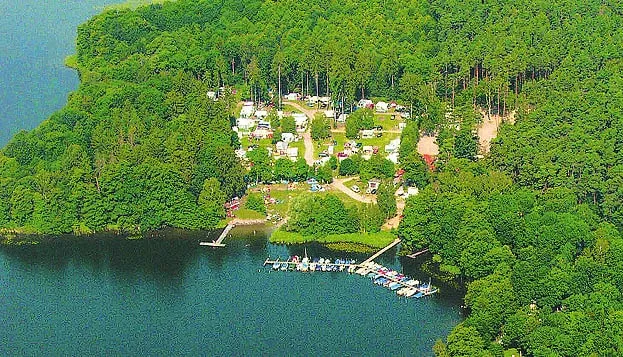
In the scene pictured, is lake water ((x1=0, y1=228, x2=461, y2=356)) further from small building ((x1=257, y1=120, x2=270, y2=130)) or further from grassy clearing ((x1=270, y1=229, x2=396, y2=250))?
small building ((x1=257, y1=120, x2=270, y2=130))

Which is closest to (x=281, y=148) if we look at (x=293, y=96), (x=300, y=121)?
(x=300, y=121)

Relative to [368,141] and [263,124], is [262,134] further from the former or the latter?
[368,141]

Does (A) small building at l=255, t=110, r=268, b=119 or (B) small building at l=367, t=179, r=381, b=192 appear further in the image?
(A) small building at l=255, t=110, r=268, b=119

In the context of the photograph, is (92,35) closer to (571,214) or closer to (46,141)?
(46,141)

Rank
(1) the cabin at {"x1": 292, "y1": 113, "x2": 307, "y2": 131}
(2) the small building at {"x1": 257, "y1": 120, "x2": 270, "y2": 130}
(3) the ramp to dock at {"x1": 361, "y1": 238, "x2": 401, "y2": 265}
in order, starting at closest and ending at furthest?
(3) the ramp to dock at {"x1": 361, "y1": 238, "x2": 401, "y2": 265}, (2) the small building at {"x1": 257, "y1": 120, "x2": 270, "y2": 130}, (1) the cabin at {"x1": 292, "y1": 113, "x2": 307, "y2": 131}

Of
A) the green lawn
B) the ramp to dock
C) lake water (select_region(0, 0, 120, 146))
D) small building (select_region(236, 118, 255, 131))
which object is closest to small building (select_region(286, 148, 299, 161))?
the green lawn
